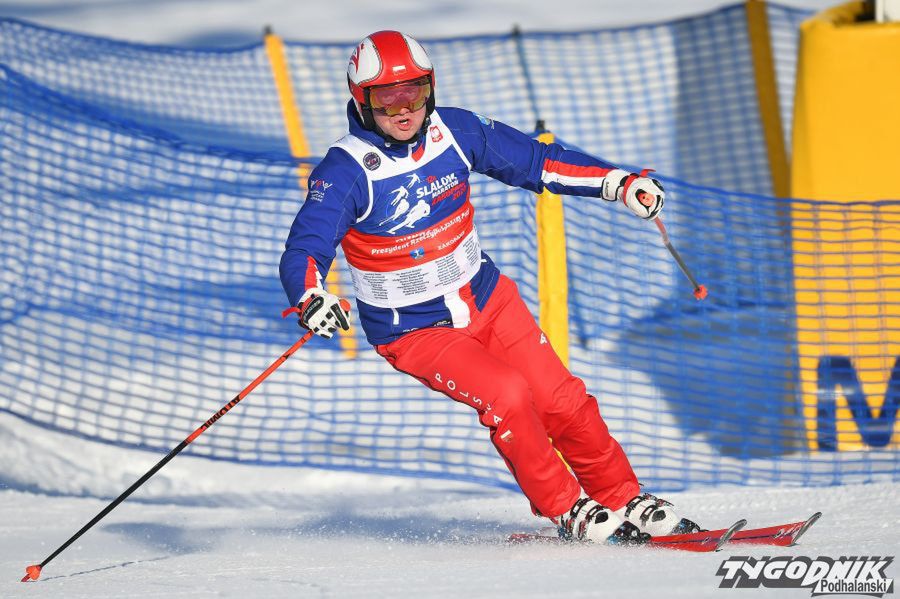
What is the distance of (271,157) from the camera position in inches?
225

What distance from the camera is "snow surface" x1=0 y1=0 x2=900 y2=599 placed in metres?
3.95

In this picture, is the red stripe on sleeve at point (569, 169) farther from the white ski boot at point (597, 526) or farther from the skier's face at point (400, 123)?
the white ski boot at point (597, 526)

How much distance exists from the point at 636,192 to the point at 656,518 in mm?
1106

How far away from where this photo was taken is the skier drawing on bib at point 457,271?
4.19m

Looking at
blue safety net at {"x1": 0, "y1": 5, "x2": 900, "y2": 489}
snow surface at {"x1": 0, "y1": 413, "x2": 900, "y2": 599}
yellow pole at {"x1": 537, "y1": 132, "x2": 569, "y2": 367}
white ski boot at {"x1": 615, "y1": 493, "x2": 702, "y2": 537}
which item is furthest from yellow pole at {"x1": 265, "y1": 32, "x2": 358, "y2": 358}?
white ski boot at {"x1": 615, "y1": 493, "x2": 702, "y2": 537}

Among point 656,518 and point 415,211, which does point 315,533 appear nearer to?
point 656,518

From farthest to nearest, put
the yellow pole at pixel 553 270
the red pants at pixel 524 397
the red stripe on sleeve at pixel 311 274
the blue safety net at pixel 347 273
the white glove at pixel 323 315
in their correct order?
the blue safety net at pixel 347 273 → the yellow pole at pixel 553 270 → the red pants at pixel 524 397 → the red stripe on sleeve at pixel 311 274 → the white glove at pixel 323 315

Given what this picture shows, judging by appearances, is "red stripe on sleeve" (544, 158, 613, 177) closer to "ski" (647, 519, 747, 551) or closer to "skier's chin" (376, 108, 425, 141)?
"skier's chin" (376, 108, 425, 141)

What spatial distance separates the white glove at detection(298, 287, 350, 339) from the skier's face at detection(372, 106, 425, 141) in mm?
599

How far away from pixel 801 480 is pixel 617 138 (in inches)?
174

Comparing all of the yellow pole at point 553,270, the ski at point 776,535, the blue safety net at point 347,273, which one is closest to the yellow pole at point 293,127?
the blue safety net at point 347,273

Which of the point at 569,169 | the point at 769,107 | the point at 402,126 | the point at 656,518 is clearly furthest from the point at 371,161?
the point at 769,107

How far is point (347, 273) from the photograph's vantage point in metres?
7.94

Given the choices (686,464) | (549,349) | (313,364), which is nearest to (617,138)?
(313,364)
